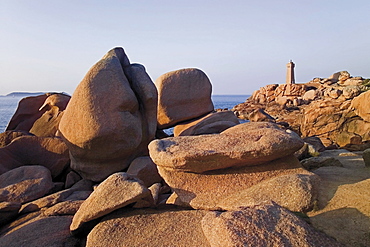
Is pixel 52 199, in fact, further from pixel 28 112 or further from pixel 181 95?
pixel 28 112

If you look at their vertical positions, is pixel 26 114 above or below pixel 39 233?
above

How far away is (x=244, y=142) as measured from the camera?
4.04 m

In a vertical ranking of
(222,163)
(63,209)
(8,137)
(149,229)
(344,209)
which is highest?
(222,163)

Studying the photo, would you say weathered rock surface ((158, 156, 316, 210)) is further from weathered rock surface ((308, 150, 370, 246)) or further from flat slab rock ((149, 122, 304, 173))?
weathered rock surface ((308, 150, 370, 246))

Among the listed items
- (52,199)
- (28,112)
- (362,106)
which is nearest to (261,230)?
(52,199)

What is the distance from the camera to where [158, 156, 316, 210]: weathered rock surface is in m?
3.92

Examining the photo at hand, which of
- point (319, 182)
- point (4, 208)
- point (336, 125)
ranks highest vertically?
point (319, 182)

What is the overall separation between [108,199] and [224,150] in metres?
1.61

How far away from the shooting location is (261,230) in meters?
2.69

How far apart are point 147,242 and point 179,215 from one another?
64 cm

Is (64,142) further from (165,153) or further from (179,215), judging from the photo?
(179,215)

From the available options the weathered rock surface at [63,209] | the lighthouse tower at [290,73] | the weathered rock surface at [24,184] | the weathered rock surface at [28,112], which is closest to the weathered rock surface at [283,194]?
the weathered rock surface at [63,209]

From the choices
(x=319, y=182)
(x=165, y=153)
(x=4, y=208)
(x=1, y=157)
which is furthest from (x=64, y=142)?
(x=319, y=182)

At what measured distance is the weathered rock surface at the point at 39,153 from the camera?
271 inches
